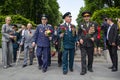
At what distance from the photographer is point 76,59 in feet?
54.1

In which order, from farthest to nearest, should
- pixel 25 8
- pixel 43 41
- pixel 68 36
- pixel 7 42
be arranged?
pixel 25 8 → pixel 7 42 → pixel 43 41 → pixel 68 36

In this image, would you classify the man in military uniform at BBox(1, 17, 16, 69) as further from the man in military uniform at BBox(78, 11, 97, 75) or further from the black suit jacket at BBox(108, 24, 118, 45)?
the black suit jacket at BBox(108, 24, 118, 45)

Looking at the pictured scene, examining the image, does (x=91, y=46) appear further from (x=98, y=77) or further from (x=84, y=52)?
(x=98, y=77)

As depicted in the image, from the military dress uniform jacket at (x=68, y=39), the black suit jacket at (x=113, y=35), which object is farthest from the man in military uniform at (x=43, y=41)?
the black suit jacket at (x=113, y=35)

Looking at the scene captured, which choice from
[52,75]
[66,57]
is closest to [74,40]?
[66,57]

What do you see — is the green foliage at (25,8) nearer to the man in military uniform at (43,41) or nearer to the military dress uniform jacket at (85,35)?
the man in military uniform at (43,41)

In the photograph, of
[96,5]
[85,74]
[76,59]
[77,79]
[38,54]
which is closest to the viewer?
[77,79]

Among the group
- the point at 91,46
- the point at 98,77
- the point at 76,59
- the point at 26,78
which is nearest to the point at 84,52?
the point at 91,46

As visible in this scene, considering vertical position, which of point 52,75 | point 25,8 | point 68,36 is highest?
point 25,8

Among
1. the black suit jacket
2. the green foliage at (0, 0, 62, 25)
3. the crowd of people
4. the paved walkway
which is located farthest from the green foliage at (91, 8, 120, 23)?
the green foliage at (0, 0, 62, 25)

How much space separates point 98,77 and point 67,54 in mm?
1504

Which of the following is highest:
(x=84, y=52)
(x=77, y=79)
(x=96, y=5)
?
(x=96, y=5)

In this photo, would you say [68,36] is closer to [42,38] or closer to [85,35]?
[85,35]

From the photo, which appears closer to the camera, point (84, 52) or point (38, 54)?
point (84, 52)
